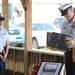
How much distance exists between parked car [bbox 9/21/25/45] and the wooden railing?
38 centimetres

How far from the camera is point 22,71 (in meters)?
7.71

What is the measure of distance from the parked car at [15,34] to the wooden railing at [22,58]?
385mm

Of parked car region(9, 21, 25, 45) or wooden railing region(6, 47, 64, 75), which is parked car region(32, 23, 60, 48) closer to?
wooden railing region(6, 47, 64, 75)

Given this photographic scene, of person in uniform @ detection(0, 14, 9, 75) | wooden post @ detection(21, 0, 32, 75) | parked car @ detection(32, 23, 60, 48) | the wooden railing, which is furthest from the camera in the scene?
parked car @ detection(32, 23, 60, 48)

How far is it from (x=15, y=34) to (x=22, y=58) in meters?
1.08

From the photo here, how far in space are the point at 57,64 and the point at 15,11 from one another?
11.0ft

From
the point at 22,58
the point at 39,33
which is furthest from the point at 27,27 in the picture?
the point at 22,58

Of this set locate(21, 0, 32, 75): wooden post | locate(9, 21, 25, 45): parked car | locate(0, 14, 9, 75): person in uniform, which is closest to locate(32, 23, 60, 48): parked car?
locate(21, 0, 32, 75): wooden post

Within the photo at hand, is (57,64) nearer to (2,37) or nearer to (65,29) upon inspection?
(65,29)

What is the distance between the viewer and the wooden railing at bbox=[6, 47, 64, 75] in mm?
6896

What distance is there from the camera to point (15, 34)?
8.54m

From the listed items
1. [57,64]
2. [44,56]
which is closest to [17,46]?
[44,56]

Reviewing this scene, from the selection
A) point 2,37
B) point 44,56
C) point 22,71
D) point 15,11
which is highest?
point 15,11

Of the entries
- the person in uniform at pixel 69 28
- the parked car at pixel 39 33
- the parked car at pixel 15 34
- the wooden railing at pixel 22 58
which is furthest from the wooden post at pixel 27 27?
the person in uniform at pixel 69 28
